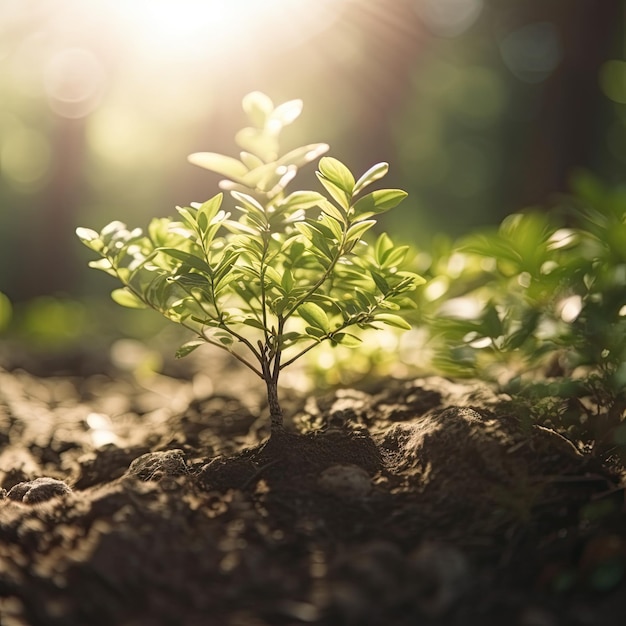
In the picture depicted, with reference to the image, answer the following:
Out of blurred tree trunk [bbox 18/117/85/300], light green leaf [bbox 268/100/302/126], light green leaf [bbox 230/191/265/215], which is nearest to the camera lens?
light green leaf [bbox 230/191/265/215]

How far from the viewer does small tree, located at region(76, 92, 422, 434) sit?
1656 millimetres

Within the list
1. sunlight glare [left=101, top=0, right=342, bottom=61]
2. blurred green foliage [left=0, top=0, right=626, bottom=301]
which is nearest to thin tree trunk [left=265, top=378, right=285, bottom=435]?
blurred green foliage [left=0, top=0, right=626, bottom=301]

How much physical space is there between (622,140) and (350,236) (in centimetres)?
912

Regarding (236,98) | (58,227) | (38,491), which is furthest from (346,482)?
(236,98)

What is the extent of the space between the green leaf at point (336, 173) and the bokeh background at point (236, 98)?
26.7 ft

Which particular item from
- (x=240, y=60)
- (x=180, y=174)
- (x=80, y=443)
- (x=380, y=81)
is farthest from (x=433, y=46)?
(x=80, y=443)

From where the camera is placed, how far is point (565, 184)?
615 centimetres

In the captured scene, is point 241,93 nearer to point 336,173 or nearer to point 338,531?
point 336,173

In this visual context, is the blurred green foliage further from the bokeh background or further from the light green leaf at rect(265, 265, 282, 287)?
the light green leaf at rect(265, 265, 282, 287)

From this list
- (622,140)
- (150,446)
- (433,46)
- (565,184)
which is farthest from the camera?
(433,46)

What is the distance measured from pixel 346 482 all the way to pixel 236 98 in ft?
36.8

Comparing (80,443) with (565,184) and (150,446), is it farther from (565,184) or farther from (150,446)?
(565,184)

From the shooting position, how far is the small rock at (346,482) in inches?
64.4

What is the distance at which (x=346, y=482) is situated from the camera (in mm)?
1652
